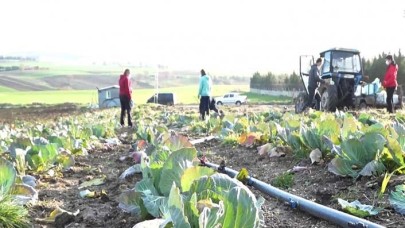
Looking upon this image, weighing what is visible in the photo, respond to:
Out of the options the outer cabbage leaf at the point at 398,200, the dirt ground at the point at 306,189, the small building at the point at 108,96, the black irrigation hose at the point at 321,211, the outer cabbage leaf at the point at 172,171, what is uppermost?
the outer cabbage leaf at the point at 172,171

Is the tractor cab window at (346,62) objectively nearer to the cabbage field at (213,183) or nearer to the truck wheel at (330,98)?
the truck wheel at (330,98)

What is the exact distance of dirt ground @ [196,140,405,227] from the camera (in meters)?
3.20

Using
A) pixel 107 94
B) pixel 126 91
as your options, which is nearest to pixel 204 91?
pixel 126 91

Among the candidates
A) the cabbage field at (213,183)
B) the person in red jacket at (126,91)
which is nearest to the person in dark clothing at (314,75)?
the person in red jacket at (126,91)

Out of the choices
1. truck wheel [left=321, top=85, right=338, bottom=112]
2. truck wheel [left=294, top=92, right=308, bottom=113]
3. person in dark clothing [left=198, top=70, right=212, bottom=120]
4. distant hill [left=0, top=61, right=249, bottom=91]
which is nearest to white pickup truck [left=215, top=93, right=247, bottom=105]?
truck wheel [left=294, top=92, right=308, bottom=113]

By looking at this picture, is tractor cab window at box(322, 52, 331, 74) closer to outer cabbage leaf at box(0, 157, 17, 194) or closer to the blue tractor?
the blue tractor

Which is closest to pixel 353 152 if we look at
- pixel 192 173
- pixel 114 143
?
pixel 192 173

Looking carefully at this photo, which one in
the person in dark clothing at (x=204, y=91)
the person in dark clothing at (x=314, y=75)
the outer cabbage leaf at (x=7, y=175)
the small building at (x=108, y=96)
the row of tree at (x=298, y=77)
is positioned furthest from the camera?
the small building at (x=108, y=96)

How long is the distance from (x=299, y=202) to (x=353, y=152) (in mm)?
994

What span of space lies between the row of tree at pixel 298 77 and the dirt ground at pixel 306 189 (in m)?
12.9

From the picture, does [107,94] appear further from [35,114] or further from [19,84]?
[19,84]

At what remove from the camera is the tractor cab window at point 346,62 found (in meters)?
18.5

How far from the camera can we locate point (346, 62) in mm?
18891

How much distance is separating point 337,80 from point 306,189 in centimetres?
1423
